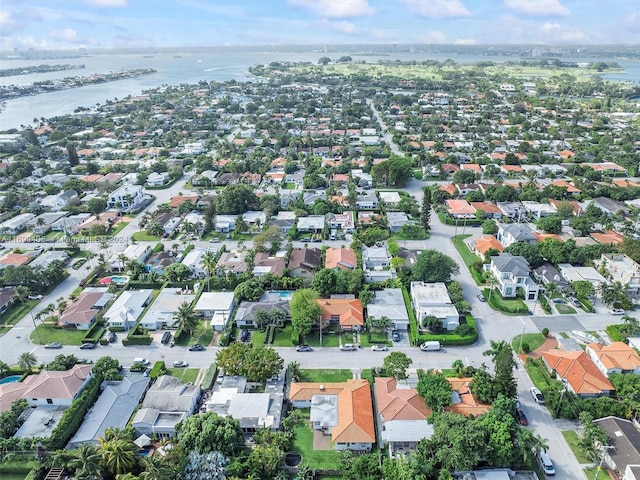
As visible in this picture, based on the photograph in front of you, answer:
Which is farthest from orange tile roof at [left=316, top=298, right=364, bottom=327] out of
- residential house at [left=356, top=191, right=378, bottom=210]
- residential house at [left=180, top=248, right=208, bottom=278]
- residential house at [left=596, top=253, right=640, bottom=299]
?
residential house at [left=596, top=253, right=640, bottom=299]

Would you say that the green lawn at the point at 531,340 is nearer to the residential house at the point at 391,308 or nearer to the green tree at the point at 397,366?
the residential house at the point at 391,308

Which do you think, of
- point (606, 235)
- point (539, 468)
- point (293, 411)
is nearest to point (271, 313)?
point (293, 411)

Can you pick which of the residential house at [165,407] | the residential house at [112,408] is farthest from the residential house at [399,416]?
the residential house at [112,408]

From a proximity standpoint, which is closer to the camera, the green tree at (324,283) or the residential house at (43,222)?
the green tree at (324,283)

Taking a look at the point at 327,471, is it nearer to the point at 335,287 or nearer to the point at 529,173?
the point at 335,287

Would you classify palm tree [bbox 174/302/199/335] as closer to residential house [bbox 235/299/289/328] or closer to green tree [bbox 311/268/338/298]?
residential house [bbox 235/299/289/328]
